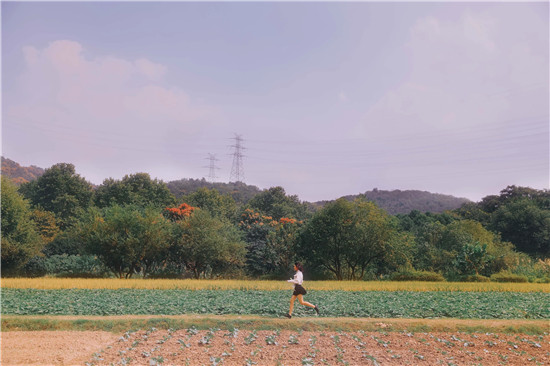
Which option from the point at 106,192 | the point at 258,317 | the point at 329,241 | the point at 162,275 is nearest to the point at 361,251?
the point at 329,241

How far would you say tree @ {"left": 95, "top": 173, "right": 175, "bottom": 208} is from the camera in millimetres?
67613

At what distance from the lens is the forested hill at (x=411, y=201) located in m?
148

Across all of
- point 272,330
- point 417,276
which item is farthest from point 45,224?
point 272,330

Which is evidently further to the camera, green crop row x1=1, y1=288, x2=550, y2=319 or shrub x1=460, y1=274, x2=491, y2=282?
shrub x1=460, y1=274, x2=491, y2=282

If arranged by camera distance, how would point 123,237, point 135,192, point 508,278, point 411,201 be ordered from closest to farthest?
point 508,278, point 123,237, point 135,192, point 411,201

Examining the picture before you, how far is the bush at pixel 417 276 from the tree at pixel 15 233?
41668 millimetres

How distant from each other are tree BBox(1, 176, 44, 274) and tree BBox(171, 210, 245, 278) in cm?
1679

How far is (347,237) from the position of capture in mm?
43031

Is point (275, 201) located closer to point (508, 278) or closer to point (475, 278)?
point (475, 278)

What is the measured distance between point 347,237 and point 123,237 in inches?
953

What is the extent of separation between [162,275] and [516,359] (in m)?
38.3

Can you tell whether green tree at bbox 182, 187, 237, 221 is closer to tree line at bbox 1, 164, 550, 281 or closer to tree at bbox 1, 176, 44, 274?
tree line at bbox 1, 164, 550, 281

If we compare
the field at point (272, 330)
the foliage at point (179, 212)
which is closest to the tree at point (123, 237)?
the foliage at point (179, 212)

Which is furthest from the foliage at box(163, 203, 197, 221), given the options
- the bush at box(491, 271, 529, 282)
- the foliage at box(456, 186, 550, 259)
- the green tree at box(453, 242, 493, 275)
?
the foliage at box(456, 186, 550, 259)
